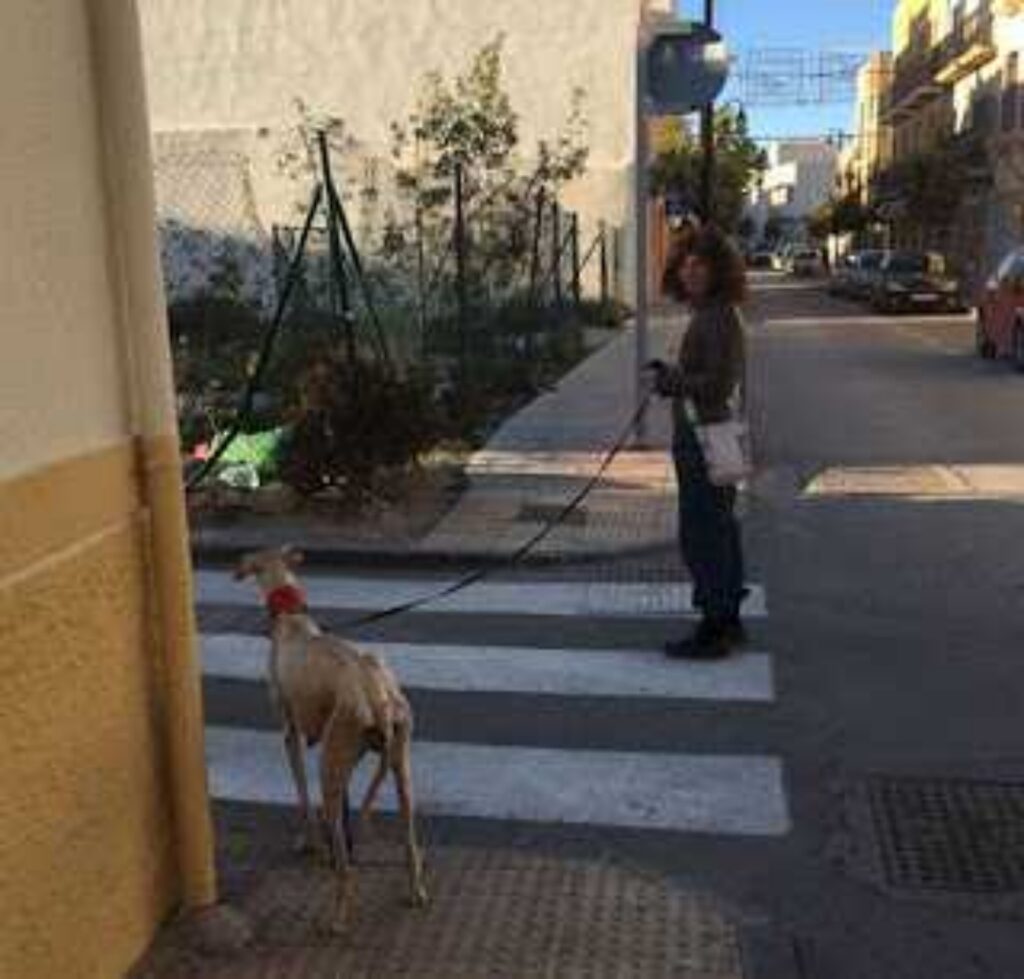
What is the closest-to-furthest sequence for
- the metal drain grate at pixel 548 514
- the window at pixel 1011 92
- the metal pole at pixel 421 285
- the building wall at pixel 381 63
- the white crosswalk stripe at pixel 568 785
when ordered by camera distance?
the white crosswalk stripe at pixel 568 785, the metal drain grate at pixel 548 514, the metal pole at pixel 421 285, the building wall at pixel 381 63, the window at pixel 1011 92

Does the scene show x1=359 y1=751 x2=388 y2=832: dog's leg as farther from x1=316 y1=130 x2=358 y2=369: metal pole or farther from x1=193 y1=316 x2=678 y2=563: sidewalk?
x1=316 y1=130 x2=358 y2=369: metal pole

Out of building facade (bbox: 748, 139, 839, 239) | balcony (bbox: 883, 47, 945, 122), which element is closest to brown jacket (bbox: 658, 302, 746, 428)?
balcony (bbox: 883, 47, 945, 122)

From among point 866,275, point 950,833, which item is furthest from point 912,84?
point 950,833

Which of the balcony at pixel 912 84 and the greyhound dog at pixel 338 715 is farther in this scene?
the balcony at pixel 912 84

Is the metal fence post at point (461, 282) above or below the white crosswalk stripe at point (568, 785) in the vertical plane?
above

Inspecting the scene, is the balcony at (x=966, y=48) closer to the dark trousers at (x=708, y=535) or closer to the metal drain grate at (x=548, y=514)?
the metal drain grate at (x=548, y=514)

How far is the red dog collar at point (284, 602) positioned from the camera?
15.2ft

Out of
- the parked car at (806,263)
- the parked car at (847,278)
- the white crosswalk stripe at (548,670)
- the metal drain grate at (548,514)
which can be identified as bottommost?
the parked car at (806,263)

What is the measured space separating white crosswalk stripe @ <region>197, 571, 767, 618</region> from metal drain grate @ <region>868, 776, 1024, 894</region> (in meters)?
2.46

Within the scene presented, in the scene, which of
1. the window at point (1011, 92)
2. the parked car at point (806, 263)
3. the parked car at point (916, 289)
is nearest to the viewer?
the parked car at point (916, 289)

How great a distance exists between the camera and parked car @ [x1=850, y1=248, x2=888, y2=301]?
44594 mm

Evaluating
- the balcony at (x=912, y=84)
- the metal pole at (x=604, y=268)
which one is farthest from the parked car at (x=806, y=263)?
the metal pole at (x=604, y=268)

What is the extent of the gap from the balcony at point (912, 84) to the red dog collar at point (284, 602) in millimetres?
68342

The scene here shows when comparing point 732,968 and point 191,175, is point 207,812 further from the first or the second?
point 191,175
